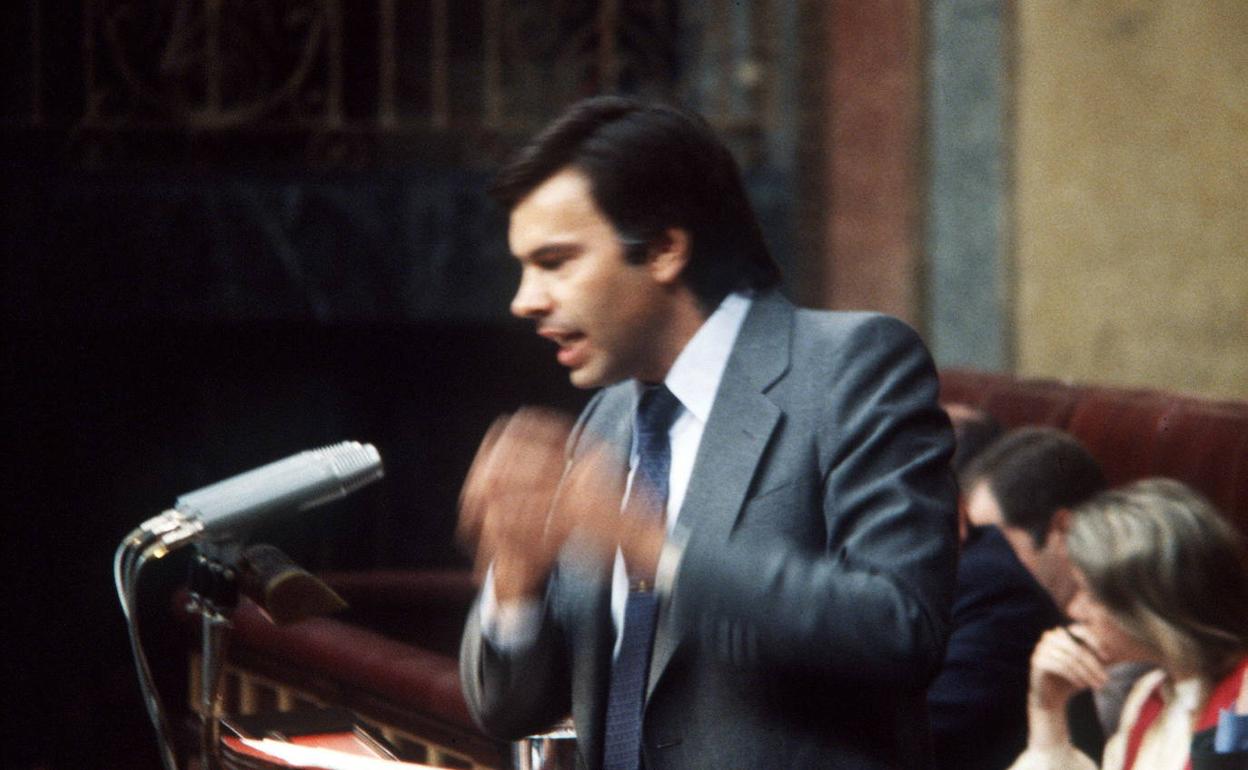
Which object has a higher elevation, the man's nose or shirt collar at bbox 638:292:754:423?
the man's nose

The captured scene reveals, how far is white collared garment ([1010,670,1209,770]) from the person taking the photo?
2.32 meters

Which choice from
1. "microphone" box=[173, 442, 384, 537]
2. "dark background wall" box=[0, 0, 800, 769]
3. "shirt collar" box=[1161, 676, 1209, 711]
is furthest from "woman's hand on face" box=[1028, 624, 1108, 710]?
"dark background wall" box=[0, 0, 800, 769]

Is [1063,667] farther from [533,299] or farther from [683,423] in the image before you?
[533,299]

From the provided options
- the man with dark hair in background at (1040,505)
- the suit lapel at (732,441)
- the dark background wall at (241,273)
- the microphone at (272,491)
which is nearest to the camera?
the microphone at (272,491)

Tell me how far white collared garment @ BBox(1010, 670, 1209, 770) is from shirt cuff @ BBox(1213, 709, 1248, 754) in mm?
118

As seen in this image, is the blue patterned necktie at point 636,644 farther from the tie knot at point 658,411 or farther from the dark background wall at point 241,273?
the dark background wall at point 241,273

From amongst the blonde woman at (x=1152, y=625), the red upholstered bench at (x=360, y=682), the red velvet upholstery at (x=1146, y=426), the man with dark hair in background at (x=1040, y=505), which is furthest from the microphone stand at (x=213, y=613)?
the red velvet upholstery at (x=1146, y=426)

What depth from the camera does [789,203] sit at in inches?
199

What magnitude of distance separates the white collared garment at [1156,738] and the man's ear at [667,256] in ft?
3.32

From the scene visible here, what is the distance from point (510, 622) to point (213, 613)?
0.33 m

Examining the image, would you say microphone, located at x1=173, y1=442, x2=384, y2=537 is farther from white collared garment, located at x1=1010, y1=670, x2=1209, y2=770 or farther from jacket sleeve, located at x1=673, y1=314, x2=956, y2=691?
white collared garment, located at x1=1010, y1=670, x2=1209, y2=770

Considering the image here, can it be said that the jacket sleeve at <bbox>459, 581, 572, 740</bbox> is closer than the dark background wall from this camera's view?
Yes

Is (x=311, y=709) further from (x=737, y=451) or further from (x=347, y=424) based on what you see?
(x=347, y=424)

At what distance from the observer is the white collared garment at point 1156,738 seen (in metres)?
2.32
